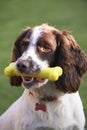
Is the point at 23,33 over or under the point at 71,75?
over

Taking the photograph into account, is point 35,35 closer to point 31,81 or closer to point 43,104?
point 31,81

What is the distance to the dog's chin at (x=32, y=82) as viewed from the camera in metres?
4.26

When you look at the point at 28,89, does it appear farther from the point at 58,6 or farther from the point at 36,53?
the point at 58,6

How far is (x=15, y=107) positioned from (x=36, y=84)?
0.62 meters

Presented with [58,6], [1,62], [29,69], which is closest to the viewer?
[29,69]

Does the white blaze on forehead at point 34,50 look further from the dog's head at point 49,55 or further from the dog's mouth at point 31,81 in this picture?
the dog's mouth at point 31,81

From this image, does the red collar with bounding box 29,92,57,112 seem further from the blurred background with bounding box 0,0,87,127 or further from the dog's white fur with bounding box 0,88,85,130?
the blurred background with bounding box 0,0,87,127

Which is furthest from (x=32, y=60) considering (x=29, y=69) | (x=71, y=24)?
(x=71, y=24)

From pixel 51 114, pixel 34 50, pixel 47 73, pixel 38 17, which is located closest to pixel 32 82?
pixel 47 73

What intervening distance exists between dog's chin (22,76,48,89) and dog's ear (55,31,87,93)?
22cm

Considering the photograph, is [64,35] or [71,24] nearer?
[64,35]

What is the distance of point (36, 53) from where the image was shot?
14.0 feet

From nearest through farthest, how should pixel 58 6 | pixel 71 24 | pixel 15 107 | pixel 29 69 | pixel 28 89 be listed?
pixel 29 69
pixel 28 89
pixel 15 107
pixel 71 24
pixel 58 6

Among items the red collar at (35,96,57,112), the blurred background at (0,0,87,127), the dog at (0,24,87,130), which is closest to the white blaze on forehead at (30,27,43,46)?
the dog at (0,24,87,130)
